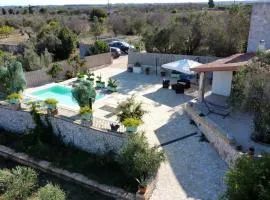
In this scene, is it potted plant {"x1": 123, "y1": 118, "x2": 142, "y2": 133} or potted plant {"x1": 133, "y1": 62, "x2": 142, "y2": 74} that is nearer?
potted plant {"x1": 123, "y1": 118, "x2": 142, "y2": 133}

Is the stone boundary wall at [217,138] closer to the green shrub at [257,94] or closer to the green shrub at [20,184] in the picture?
the green shrub at [257,94]

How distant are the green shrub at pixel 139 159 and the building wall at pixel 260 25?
12690mm

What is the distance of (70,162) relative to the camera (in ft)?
53.3

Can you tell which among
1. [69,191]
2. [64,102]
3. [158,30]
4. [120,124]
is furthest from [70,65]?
[69,191]

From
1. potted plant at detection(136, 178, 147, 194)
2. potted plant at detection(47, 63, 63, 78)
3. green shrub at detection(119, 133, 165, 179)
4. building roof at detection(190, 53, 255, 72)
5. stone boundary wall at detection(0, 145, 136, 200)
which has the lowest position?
stone boundary wall at detection(0, 145, 136, 200)

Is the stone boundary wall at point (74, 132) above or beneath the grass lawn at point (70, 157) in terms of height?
above

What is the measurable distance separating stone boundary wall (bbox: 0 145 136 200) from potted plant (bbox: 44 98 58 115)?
2837mm

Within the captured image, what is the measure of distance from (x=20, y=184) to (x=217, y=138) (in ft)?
31.1

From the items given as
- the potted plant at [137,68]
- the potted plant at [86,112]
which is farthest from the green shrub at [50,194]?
the potted plant at [137,68]

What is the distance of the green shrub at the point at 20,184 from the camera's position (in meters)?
13.7

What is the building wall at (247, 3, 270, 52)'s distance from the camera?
68.5 ft

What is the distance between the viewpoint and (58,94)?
23594 mm

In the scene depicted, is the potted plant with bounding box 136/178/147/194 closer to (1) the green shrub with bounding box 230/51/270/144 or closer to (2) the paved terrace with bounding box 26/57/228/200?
(2) the paved terrace with bounding box 26/57/228/200

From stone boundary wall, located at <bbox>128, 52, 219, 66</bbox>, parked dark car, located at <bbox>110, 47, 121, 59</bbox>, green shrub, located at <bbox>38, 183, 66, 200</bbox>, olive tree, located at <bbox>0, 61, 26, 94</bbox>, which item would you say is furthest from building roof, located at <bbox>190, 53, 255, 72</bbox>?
parked dark car, located at <bbox>110, 47, 121, 59</bbox>
